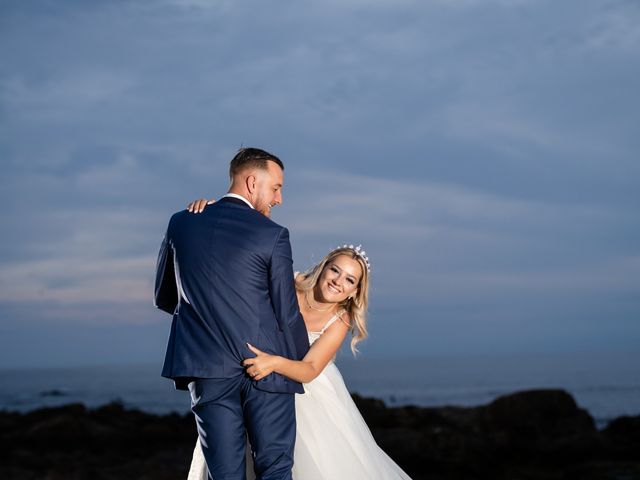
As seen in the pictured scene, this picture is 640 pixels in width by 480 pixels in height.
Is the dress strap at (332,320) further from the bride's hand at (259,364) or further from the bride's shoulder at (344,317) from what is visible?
the bride's hand at (259,364)

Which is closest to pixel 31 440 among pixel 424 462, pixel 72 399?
pixel 424 462

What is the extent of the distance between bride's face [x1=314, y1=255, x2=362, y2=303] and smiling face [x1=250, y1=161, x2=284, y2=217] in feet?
3.13

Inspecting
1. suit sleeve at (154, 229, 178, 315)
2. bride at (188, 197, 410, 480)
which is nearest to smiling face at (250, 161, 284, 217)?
suit sleeve at (154, 229, 178, 315)

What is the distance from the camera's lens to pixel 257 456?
4188 millimetres

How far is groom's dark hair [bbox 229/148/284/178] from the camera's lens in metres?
4.36

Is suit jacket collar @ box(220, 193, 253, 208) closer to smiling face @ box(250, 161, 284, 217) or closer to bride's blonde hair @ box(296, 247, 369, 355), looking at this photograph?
smiling face @ box(250, 161, 284, 217)

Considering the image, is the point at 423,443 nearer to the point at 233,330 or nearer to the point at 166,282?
the point at 166,282

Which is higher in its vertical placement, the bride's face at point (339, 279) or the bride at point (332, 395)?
the bride's face at point (339, 279)

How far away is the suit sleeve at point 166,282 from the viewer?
14.7 feet

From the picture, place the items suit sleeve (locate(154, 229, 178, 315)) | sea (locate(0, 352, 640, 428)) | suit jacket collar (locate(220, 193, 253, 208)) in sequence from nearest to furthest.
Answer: suit jacket collar (locate(220, 193, 253, 208))
suit sleeve (locate(154, 229, 178, 315))
sea (locate(0, 352, 640, 428))

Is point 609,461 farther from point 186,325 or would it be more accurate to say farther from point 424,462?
point 186,325

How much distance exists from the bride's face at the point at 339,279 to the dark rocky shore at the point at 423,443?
6.43m

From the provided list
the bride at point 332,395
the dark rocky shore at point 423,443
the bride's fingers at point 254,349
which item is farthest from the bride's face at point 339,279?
the dark rocky shore at point 423,443

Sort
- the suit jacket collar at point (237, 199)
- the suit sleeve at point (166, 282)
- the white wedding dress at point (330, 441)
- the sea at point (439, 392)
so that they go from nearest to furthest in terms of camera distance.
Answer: the suit jacket collar at point (237, 199) < the suit sleeve at point (166, 282) < the white wedding dress at point (330, 441) < the sea at point (439, 392)
